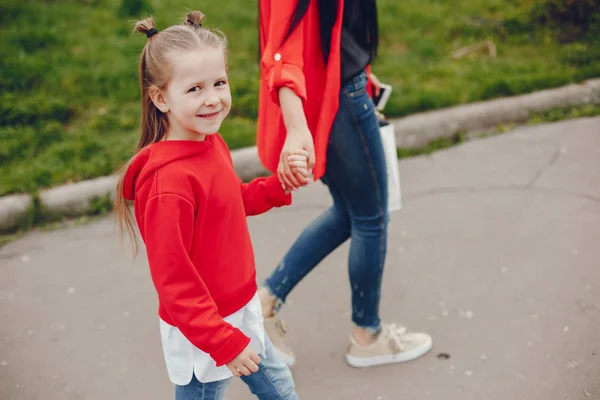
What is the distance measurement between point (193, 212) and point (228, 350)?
0.33 m

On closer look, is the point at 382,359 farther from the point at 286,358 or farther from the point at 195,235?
the point at 195,235

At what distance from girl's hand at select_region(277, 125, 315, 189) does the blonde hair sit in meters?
0.33

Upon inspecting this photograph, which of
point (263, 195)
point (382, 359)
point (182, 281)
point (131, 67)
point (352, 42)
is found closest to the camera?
point (182, 281)

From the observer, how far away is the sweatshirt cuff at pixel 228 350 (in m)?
1.64

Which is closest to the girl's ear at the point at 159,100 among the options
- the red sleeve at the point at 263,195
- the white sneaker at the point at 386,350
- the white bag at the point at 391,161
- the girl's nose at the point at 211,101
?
the girl's nose at the point at 211,101

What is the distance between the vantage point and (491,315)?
2.88m

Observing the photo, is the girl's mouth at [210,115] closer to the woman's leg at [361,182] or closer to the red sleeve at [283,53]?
the red sleeve at [283,53]

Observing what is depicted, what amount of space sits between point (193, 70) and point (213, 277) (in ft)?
1.67

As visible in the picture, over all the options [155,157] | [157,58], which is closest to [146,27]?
[157,58]

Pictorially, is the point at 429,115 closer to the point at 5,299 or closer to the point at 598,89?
the point at 598,89

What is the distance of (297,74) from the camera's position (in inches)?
78.7

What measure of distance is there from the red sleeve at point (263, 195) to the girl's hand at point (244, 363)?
0.45 m

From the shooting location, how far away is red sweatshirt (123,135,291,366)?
1.59 metres

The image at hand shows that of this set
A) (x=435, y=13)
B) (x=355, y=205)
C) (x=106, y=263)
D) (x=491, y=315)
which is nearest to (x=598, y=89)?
(x=435, y=13)
